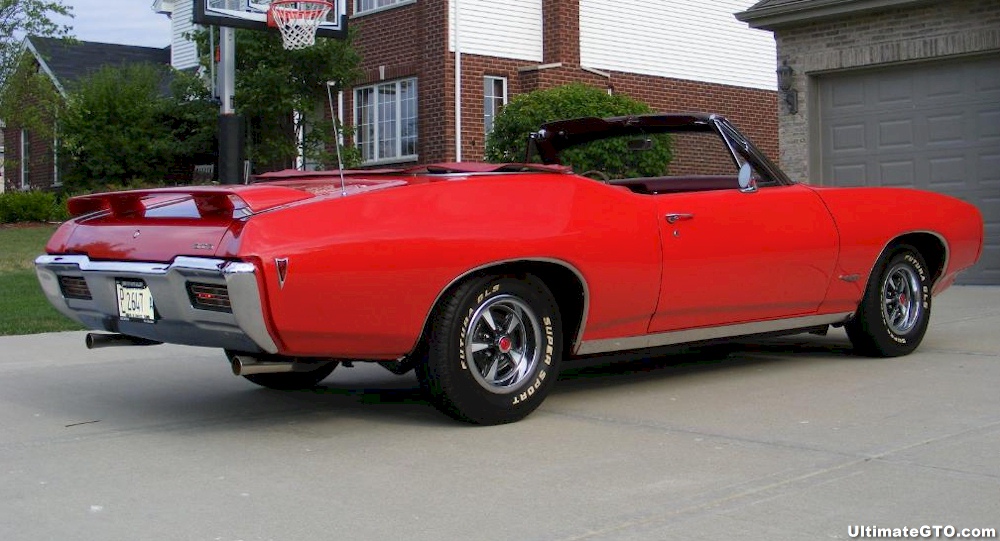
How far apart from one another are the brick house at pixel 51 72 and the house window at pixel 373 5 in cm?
809

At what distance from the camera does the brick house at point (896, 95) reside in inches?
511

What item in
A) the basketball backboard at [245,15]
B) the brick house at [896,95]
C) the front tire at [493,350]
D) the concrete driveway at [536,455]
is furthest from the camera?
the brick house at [896,95]

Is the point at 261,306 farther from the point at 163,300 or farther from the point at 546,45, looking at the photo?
the point at 546,45

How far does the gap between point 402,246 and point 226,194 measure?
756mm

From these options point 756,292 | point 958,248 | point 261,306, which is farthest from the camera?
point 958,248

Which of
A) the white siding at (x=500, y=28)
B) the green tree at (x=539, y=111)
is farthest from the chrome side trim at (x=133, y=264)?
the white siding at (x=500, y=28)

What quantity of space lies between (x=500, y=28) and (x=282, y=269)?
16.6 meters

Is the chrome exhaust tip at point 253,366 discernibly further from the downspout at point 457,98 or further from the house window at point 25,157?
the house window at point 25,157

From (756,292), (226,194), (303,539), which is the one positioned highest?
(226,194)

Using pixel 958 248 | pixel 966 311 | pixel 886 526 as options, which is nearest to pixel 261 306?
pixel 886 526

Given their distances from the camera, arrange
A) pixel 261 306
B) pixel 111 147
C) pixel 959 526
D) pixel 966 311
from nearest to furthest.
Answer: pixel 959 526 < pixel 261 306 < pixel 966 311 < pixel 111 147

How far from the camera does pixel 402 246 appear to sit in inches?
203

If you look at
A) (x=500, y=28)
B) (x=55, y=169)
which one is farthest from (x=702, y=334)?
(x=55, y=169)

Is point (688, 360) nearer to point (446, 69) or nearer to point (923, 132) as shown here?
point (923, 132)
